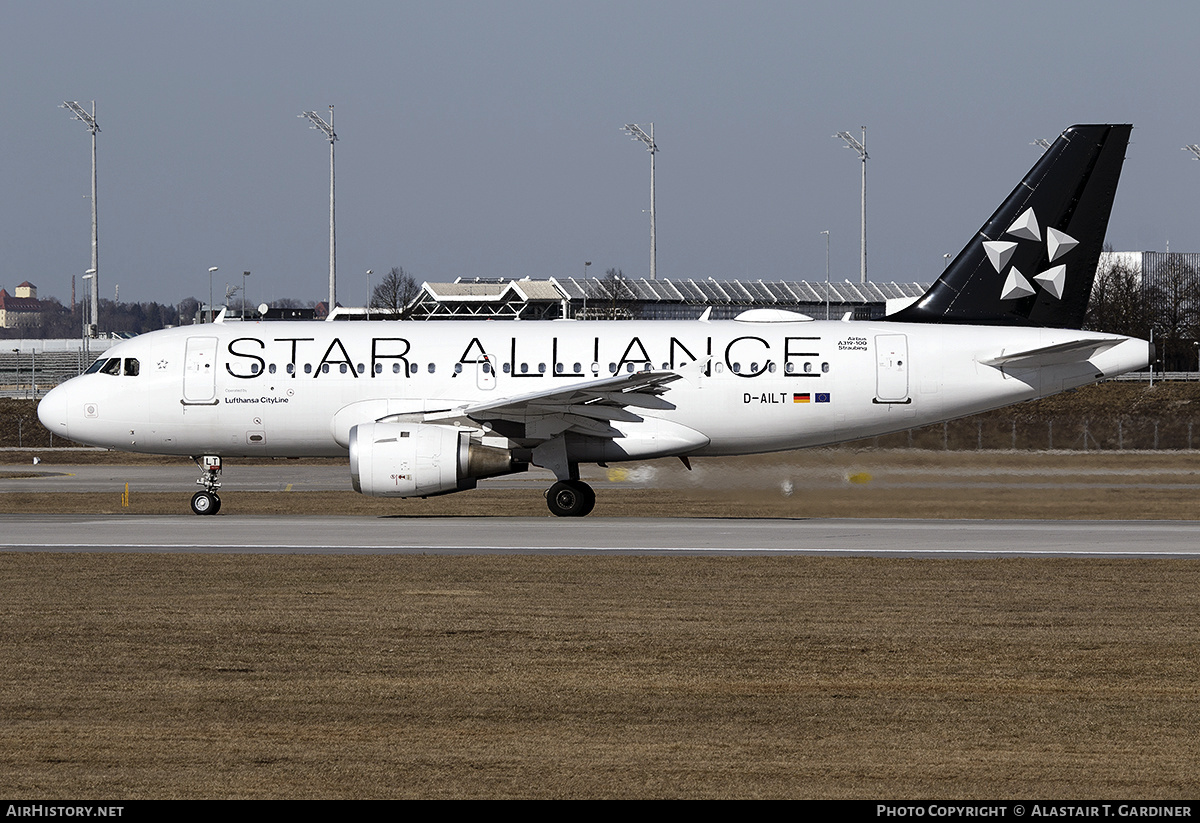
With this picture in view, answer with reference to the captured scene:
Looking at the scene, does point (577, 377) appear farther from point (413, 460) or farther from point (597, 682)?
point (597, 682)

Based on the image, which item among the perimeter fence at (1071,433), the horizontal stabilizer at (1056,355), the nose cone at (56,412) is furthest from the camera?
the perimeter fence at (1071,433)

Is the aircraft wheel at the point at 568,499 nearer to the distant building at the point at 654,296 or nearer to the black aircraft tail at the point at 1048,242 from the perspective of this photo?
the black aircraft tail at the point at 1048,242

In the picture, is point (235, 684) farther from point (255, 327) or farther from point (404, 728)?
point (255, 327)

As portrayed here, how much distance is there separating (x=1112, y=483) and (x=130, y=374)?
81.3ft

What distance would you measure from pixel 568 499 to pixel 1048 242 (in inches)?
437

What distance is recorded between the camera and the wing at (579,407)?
2644cm

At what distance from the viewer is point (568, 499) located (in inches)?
1117

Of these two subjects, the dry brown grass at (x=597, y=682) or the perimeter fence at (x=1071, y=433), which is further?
the perimeter fence at (x=1071, y=433)

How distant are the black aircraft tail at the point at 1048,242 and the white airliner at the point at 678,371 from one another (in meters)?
0.03

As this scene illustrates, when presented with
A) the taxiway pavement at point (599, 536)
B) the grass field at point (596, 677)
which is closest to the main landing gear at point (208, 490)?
the taxiway pavement at point (599, 536)

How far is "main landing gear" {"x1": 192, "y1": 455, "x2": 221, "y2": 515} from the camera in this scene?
94.9 feet

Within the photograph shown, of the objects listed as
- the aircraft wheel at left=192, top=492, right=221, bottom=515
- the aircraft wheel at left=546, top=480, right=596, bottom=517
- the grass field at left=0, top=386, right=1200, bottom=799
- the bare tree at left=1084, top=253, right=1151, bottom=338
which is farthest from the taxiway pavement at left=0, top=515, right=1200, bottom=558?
the bare tree at left=1084, top=253, right=1151, bottom=338

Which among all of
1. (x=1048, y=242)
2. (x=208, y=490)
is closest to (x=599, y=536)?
(x=208, y=490)
